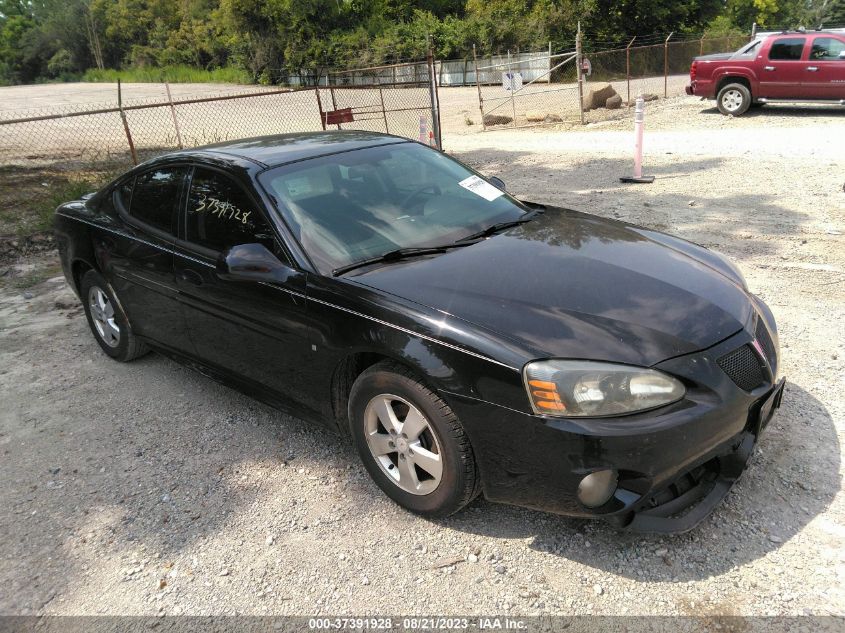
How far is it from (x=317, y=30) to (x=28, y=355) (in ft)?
148

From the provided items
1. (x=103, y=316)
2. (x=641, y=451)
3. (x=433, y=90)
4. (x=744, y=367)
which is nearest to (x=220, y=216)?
→ (x=103, y=316)

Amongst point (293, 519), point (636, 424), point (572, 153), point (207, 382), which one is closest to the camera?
point (636, 424)

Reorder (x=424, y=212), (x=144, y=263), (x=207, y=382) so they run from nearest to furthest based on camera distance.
A: 1. (x=424, y=212)
2. (x=144, y=263)
3. (x=207, y=382)

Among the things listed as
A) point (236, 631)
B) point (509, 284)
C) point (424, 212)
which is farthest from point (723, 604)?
point (424, 212)

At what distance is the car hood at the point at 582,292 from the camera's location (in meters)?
2.51

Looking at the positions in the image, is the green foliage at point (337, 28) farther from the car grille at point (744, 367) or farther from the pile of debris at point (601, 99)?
the car grille at point (744, 367)

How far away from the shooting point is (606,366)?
2396 millimetres

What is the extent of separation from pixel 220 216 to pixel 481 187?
1562 mm

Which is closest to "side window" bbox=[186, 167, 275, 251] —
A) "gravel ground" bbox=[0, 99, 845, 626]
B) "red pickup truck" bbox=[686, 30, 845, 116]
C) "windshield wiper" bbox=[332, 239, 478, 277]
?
"windshield wiper" bbox=[332, 239, 478, 277]

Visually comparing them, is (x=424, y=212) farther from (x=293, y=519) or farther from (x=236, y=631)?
(x=236, y=631)

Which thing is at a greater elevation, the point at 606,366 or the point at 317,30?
the point at 317,30

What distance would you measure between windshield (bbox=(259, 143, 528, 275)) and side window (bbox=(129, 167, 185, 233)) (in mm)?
822

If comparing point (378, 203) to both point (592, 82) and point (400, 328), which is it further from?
point (592, 82)

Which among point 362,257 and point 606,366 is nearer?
point 606,366
